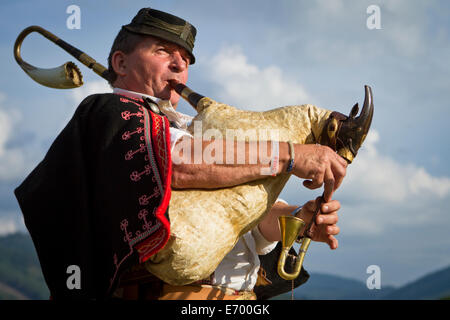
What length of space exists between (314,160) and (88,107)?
1331mm

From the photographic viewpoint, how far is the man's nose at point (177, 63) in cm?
346

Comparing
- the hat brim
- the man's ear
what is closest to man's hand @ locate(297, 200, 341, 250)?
the hat brim

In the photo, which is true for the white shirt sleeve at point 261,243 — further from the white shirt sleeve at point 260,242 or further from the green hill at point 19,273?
the green hill at point 19,273

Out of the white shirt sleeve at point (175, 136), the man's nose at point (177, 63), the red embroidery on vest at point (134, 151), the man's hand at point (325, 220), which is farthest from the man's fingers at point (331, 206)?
the man's nose at point (177, 63)

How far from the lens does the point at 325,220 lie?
319 centimetres

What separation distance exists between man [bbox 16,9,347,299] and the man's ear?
27.1 inches

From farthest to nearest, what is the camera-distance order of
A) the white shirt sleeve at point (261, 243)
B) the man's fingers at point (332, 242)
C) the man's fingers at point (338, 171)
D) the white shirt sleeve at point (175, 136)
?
the white shirt sleeve at point (261, 243) < the man's fingers at point (332, 242) < the man's fingers at point (338, 171) < the white shirt sleeve at point (175, 136)

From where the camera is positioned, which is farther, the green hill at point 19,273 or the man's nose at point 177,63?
the green hill at point 19,273

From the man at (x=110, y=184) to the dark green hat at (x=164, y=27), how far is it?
73cm

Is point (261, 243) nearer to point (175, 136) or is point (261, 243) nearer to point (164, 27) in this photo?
point (175, 136)

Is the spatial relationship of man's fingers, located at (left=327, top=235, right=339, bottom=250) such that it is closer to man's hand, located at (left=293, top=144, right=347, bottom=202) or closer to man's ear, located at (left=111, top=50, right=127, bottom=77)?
man's hand, located at (left=293, top=144, right=347, bottom=202)

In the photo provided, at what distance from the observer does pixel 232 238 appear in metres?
2.64
